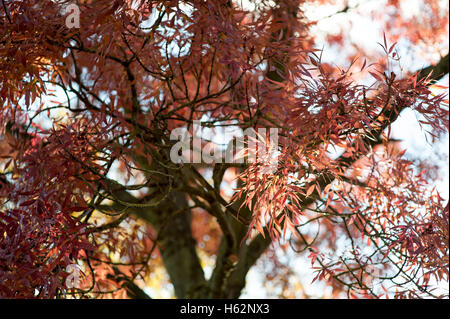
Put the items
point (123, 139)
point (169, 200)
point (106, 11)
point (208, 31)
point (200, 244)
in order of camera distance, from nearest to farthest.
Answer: point (106, 11)
point (208, 31)
point (123, 139)
point (169, 200)
point (200, 244)

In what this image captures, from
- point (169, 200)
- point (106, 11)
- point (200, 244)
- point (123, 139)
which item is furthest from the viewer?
point (200, 244)

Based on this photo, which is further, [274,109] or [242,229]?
[242,229]

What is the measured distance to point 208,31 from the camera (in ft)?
4.80

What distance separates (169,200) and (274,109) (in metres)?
1.39

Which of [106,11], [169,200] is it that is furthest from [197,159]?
[169,200]

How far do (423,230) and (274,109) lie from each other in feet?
2.36

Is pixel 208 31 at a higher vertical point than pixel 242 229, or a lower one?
higher

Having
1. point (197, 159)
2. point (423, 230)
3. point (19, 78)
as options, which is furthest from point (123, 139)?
point (423, 230)

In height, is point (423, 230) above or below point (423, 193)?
below

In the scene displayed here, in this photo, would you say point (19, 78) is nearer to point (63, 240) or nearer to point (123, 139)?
point (123, 139)
